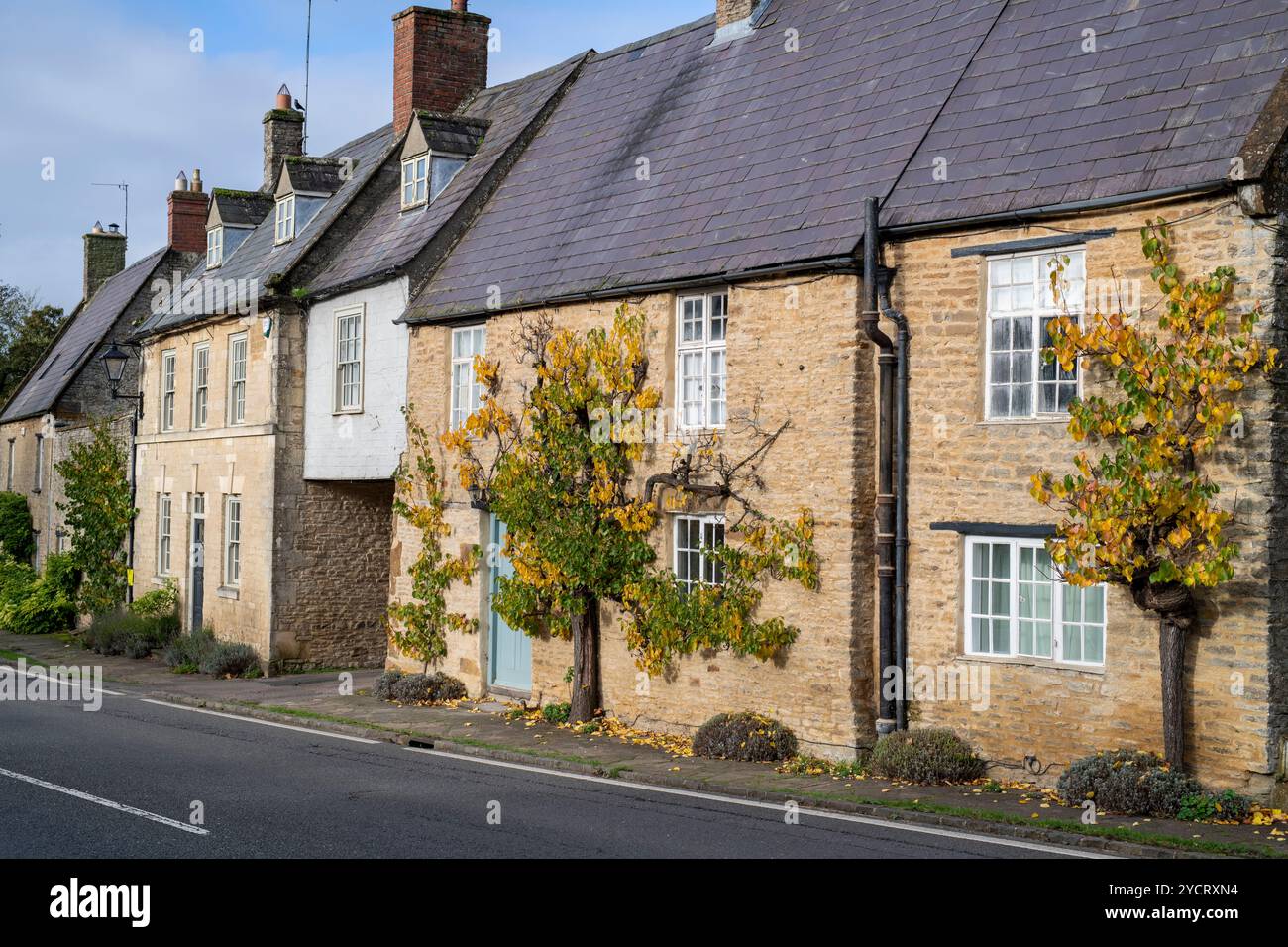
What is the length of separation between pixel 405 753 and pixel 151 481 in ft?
58.6

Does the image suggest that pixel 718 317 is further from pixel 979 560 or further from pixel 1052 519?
pixel 1052 519

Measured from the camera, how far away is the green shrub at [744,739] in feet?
48.1

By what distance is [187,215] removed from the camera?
38625 mm

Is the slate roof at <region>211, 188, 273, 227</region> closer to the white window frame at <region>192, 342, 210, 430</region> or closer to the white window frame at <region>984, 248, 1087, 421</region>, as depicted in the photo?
the white window frame at <region>192, 342, 210, 430</region>

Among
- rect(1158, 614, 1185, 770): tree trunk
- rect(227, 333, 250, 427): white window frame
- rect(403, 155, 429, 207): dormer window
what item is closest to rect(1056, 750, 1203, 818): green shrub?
rect(1158, 614, 1185, 770): tree trunk

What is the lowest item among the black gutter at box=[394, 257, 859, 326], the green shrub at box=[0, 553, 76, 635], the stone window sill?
the green shrub at box=[0, 553, 76, 635]

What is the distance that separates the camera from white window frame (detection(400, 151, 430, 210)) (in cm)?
2355

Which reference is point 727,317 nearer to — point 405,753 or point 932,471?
point 932,471

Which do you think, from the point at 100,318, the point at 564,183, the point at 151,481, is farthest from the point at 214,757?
the point at 100,318

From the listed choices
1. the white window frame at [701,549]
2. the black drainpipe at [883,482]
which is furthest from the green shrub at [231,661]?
the black drainpipe at [883,482]

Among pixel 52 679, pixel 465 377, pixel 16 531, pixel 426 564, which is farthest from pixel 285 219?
pixel 16 531

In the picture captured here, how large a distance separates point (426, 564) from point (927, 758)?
9524mm

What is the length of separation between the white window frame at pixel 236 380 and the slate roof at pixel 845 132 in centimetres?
698

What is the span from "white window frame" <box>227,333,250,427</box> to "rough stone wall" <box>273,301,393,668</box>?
2.17 meters
